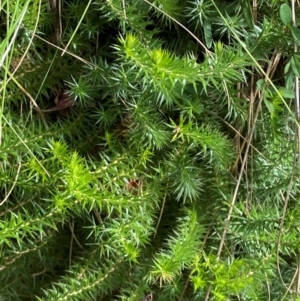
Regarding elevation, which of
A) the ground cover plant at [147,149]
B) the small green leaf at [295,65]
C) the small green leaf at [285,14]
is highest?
the small green leaf at [285,14]

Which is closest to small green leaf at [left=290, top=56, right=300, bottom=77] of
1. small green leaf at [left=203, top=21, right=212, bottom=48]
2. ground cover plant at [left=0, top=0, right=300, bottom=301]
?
ground cover plant at [left=0, top=0, right=300, bottom=301]


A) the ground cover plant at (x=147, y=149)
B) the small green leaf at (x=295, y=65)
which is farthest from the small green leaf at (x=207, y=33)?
the small green leaf at (x=295, y=65)

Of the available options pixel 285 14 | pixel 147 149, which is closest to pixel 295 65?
pixel 285 14

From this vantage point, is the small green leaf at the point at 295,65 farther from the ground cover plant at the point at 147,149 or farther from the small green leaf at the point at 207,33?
the small green leaf at the point at 207,33

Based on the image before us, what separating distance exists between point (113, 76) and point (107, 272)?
0.89 ft

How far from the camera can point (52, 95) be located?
0.73 meters

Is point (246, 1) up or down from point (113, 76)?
up

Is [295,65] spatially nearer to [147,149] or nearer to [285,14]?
[285,14]

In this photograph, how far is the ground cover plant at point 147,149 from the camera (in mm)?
650

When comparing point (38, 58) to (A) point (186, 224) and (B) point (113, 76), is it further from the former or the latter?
(A) point (186, 224)

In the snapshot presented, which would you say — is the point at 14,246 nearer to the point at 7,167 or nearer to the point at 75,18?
the point at 7,167

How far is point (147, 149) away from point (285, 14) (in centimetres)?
25

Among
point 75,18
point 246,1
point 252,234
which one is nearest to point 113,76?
point 75,18

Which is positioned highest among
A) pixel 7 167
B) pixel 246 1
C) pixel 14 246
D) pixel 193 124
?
pixel 246 1
